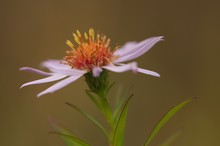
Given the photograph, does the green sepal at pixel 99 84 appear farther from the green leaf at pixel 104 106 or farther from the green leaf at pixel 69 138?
the green leaf at pixel 69 138

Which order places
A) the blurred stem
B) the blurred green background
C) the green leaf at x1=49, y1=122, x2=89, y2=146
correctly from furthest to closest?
1. the blurred green background
2. the blurred stem
3. the green leaf at x1=49, y1=122, x2=89, y2=146

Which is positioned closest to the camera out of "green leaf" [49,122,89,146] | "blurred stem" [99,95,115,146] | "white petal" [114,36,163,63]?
"green leaf" [49,122,89,146]

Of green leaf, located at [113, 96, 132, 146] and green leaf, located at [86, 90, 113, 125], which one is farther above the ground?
green leaf, located at [86, 90, 113, 125]

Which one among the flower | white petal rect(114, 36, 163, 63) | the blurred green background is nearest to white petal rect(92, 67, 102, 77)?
the flower

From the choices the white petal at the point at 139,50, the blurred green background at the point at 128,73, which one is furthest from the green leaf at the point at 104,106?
the blurred green background at the point at 128,73

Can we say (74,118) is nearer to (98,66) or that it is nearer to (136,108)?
(136,108)

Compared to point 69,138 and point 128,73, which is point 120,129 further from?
→ point 128,73

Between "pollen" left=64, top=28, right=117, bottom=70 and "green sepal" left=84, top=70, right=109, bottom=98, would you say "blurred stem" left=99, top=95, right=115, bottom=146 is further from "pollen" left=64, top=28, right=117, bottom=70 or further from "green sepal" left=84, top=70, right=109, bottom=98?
"pollen" left=64, top=28, right=117, bottom=70

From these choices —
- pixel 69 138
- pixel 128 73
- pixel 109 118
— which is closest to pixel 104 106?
pixel 109 118
